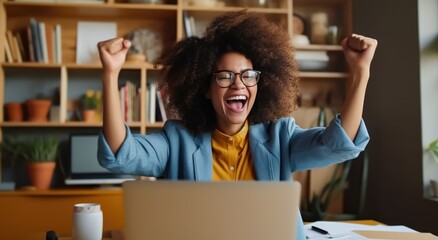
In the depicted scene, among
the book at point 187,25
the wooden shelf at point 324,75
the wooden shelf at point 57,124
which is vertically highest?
the book at point 187,25

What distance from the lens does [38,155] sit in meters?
2.93

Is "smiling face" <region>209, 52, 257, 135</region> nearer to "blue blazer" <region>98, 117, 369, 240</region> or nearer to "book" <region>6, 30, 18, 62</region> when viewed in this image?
"blue blazer" <region>98, 117, 369, 240</region>

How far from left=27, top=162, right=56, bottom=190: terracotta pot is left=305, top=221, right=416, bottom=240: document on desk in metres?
1.97

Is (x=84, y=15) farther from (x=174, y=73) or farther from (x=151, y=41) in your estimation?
(x=174, y=73)

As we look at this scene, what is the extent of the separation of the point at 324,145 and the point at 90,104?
7.41 ft

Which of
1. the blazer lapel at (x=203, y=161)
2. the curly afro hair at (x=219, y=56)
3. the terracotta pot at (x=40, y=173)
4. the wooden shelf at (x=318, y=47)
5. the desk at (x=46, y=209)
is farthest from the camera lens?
the wooden shelf at (x=318, y=47)

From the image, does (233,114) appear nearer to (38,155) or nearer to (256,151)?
(256,151)

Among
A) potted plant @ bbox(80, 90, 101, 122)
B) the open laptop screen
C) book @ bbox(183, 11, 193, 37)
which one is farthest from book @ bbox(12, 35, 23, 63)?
book @ bbox(183, 11, 193, 37)

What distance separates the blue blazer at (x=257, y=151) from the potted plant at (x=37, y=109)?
1975 millimetres

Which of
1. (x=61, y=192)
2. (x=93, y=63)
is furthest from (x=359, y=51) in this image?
(x=93, y=63)

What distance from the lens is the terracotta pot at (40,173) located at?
2.91 m

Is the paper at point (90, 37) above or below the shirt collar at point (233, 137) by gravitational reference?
above

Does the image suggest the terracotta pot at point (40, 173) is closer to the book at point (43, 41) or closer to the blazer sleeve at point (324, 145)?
the book at point (43, 41)

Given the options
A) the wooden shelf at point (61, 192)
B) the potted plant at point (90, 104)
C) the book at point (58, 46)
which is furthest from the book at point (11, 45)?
the wooden shelf at point (61, 192)
